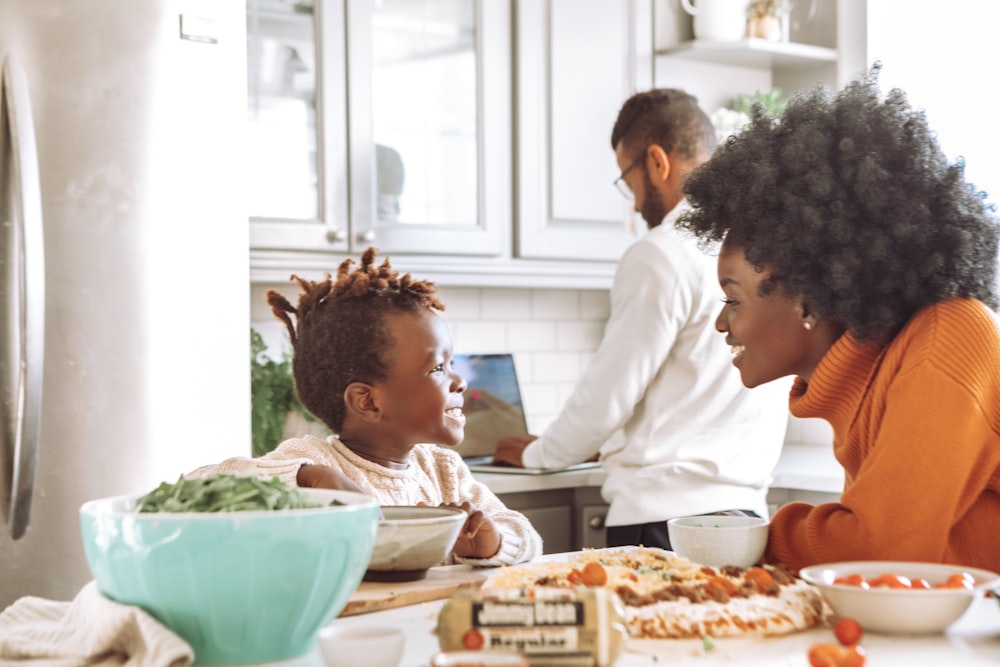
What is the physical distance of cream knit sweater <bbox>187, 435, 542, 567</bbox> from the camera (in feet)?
5.27

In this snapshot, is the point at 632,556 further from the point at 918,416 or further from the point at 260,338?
the point at 260,338

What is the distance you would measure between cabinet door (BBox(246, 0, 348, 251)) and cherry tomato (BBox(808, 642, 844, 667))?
2203mm

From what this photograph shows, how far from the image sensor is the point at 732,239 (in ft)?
5.78

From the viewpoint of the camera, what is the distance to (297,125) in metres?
3.12

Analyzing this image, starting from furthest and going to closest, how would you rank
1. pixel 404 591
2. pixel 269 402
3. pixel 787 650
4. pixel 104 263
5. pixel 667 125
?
Answer: pixel 269 402
pixel 667 125
pixel 104 263
pixel 404 591
pixel 787 650

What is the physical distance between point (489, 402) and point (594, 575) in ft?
7.73

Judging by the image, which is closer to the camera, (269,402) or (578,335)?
(269,402)

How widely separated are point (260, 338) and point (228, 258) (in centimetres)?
76

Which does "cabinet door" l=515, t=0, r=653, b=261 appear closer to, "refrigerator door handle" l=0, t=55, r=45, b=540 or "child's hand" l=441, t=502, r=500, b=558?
"refrigerator door handle" l=0, t=55, r=45, b=540

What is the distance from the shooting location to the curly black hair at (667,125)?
294cm

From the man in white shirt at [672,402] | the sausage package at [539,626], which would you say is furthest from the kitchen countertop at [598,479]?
the sausage package at [539,626]

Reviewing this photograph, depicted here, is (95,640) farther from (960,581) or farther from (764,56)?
(764,56)

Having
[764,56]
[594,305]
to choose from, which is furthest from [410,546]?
[764,56]

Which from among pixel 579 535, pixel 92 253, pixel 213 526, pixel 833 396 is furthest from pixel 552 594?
pixel 579 535
